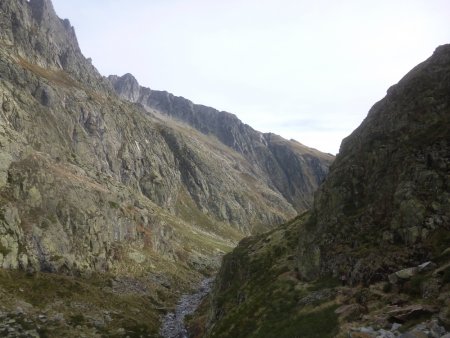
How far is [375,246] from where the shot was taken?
42.6m

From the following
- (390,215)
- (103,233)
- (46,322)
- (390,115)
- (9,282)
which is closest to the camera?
(390,215)

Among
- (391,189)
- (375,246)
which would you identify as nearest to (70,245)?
(375,246)

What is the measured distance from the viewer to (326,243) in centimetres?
5072

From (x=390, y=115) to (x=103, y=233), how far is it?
7006cm

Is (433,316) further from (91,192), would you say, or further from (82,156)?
(82,156)

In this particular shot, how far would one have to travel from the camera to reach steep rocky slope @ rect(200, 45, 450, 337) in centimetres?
3061

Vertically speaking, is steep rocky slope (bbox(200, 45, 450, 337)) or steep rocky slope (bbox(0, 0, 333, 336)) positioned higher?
steep rocky slope (bbox(200, 45, 450, 337))

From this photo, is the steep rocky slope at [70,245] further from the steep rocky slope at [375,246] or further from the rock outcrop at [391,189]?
the rock outcrop at [391,189]

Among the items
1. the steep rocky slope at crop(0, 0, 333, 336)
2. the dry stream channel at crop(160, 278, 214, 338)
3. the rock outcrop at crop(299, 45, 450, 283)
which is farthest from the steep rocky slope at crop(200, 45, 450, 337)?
the steep rocky slope at crop(0, 0, 333, 336)

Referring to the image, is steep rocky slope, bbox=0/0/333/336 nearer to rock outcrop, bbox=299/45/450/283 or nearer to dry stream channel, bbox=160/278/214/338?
dry stream channel, bbox=160/278/214/338

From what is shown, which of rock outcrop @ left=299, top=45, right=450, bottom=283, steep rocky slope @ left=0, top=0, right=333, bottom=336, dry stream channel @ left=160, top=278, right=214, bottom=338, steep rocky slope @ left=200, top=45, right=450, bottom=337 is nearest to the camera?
steep rocky slope @ left=200, top=45, right=450, bottom=337

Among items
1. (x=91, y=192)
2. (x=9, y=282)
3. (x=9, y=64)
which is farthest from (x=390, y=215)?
(x=9, y=64)

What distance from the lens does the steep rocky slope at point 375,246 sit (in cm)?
3061

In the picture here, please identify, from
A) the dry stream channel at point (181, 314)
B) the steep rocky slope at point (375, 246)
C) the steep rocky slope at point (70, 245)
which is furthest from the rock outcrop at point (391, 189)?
the steep rocky slope at point (70, 245)
